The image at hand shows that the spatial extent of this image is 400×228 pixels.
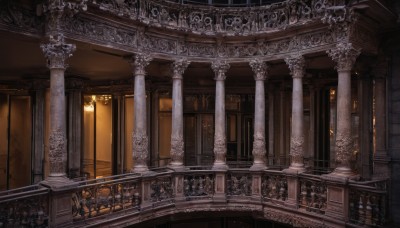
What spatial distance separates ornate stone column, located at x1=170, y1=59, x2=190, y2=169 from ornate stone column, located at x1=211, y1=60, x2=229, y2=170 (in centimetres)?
95

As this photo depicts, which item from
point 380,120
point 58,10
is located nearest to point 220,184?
point 380,120

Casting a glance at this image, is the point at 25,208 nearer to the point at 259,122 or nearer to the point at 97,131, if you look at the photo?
the point at 259,122

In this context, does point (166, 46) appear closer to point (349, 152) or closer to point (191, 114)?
point (191, 114)

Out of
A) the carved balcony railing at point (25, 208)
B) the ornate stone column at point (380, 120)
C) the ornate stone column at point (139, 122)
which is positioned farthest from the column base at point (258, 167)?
the carved balcony railing at point (25, 208)

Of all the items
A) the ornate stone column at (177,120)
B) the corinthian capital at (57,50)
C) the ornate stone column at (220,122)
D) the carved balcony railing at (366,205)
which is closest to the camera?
the corinthian capital at (57,50)

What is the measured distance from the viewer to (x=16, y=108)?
12719mm

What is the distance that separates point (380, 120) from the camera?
9172 mm

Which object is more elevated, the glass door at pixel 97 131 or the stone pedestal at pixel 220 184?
the glass door at pixel 97 131

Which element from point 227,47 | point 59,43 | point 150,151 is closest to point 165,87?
point 150,151

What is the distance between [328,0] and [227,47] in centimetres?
314

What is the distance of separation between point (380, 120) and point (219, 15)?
513 cm

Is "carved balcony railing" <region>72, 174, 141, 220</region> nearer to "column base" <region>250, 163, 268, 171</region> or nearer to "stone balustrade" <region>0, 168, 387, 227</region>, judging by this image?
"stone balustrade" <region>0, 168, 387, 227</region>

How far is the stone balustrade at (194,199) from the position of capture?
21.8 ft

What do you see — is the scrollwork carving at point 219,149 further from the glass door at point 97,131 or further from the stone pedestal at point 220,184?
the glass door at point 97,131
